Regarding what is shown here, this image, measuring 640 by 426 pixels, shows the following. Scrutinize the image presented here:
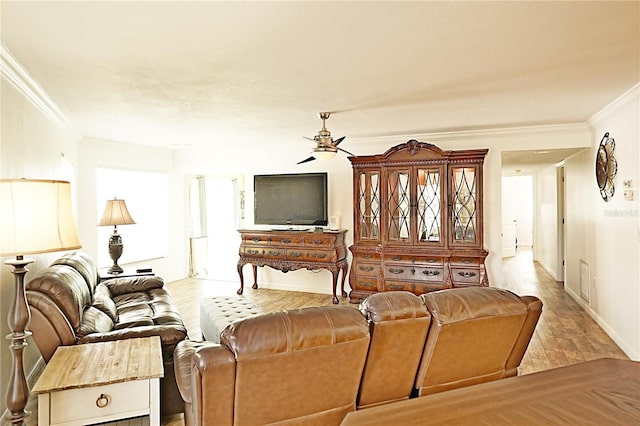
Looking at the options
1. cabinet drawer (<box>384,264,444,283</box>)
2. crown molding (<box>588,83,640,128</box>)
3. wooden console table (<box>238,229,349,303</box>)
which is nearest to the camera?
crown molding (<box>588,83,640,128</box>)

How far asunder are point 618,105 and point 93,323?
15.7ft

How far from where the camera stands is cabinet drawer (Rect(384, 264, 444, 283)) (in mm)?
5203

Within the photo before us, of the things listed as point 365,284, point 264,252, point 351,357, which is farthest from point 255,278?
point 351,357

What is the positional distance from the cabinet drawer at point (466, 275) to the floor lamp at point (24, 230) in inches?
169

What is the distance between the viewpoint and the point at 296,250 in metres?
6.00

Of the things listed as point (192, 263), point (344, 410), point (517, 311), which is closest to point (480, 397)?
point (344, 410)

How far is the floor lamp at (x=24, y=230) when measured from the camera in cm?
179

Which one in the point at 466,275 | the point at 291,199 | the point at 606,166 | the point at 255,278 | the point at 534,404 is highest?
the point at 606,166

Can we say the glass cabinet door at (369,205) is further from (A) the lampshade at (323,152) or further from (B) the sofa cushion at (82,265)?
(B) the sofa cushion at (82,265)

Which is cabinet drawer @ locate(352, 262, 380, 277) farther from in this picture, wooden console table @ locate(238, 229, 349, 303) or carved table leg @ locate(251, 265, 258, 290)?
carved table leg @ locate(251, 265, 258, 290)

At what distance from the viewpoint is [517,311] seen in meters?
1.97

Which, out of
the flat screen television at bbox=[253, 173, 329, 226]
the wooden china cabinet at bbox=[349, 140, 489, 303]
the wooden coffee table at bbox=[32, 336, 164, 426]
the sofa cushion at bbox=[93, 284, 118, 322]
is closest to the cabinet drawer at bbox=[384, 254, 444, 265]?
the wooden china cabinet at bbox=[349, 140, 489, 303]

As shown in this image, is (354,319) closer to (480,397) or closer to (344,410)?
(344,410)

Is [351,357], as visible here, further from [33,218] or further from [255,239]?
[255,239]
